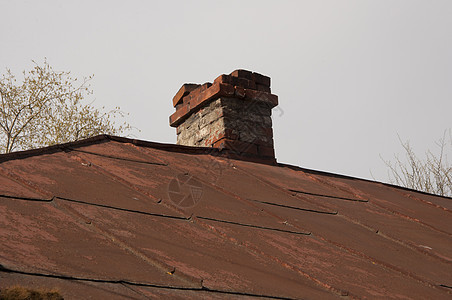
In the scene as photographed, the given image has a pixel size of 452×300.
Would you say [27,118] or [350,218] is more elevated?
[27,118]

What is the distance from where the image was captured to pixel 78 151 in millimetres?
3779

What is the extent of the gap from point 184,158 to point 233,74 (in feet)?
4.12

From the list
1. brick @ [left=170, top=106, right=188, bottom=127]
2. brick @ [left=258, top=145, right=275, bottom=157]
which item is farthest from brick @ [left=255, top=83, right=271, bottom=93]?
brick @ [left=170, top=106, right=188, bottom=127]

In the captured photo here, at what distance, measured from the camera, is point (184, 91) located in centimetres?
576

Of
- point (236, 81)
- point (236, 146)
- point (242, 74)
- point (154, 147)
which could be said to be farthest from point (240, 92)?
point (154, 147)

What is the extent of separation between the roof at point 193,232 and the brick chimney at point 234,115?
60 cm

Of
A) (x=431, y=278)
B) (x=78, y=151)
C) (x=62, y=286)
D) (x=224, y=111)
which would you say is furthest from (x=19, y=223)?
(x=224, y=111)

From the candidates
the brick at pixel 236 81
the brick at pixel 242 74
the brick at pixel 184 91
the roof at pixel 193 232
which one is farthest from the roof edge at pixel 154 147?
the brick at pixel 184 91

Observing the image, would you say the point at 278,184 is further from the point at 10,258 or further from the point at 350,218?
the point at 10,258

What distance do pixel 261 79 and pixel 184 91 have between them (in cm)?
76

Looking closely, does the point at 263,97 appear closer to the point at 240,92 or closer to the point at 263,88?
the point at 263,88

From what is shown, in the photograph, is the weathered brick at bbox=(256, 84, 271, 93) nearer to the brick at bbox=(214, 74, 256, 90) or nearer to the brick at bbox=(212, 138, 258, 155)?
the brick at bbox=(214, 74, 256, 90)

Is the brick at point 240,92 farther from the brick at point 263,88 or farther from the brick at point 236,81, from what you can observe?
the brick at point 263,88

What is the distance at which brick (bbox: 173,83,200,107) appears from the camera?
5741mm
